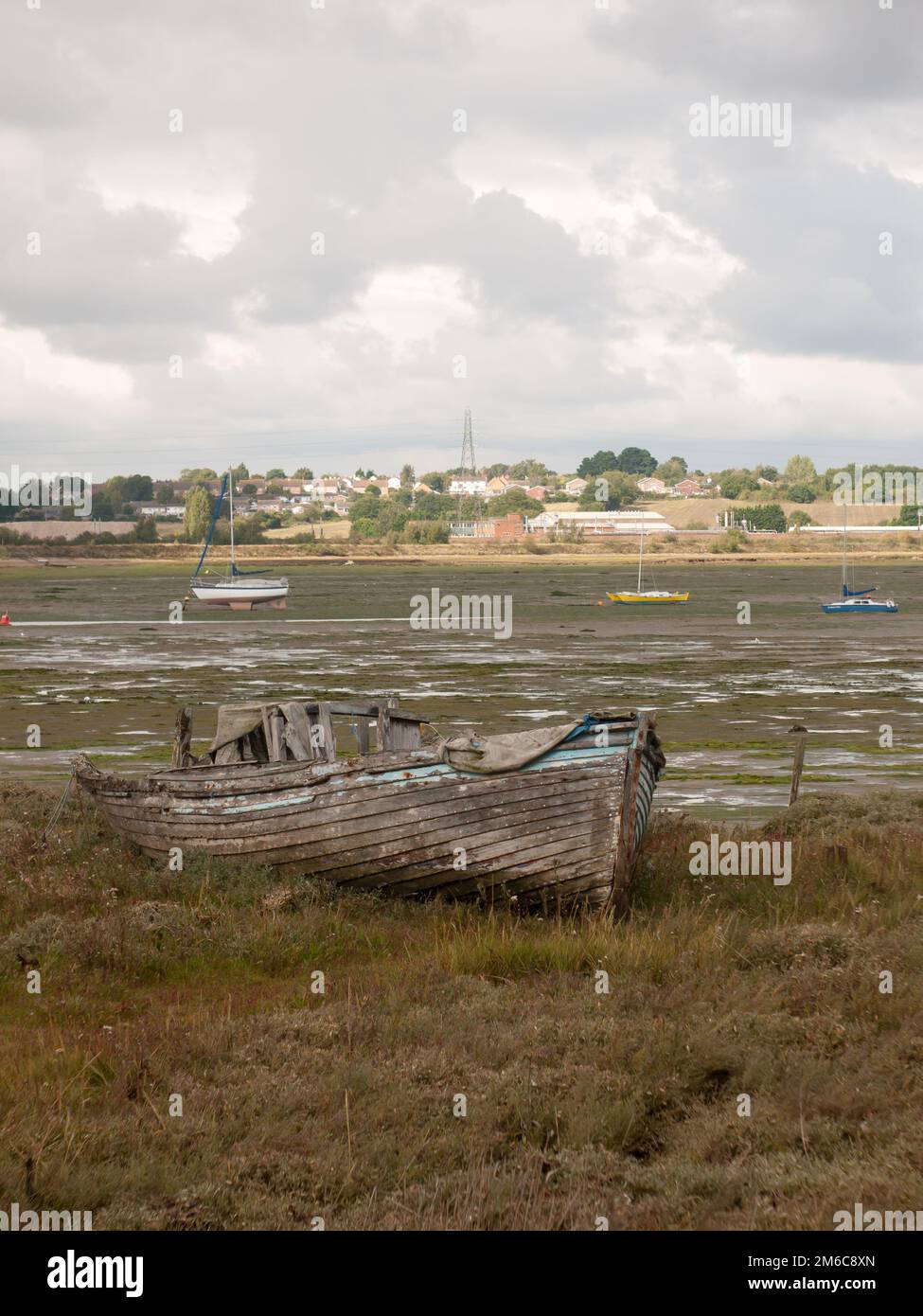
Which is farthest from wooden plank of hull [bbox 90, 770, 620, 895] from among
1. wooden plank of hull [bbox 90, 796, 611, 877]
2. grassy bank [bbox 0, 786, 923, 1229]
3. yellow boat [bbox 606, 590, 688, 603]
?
yellow boat [bbox 606, 590, 688, 603]

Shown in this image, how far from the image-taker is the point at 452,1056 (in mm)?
9016

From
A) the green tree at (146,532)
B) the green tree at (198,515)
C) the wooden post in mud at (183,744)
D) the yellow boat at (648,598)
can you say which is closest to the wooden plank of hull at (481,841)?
the wooden post in mud at (183,744)

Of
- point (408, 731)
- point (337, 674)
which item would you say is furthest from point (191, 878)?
point (337, 674)

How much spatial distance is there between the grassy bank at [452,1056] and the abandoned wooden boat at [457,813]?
35 cm

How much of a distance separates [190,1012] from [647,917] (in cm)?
433

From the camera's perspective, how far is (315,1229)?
6758mm

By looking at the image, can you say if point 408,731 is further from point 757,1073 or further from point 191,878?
point 757,1073

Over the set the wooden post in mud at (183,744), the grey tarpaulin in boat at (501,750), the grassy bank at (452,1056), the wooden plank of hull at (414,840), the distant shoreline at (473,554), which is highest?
the distant shoreline at (473,554)

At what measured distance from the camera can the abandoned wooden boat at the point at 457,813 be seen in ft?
40.2

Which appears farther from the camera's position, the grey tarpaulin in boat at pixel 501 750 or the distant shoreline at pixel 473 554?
the distant shoreline at pixel 473 554

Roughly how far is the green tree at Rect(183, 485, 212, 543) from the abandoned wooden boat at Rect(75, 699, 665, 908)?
168 metres

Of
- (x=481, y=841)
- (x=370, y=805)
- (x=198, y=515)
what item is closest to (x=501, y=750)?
(x=481, y=841)

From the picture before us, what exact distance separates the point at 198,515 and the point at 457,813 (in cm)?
17714

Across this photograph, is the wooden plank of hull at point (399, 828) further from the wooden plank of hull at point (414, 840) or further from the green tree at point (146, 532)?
the green tree at point (146, 532)
